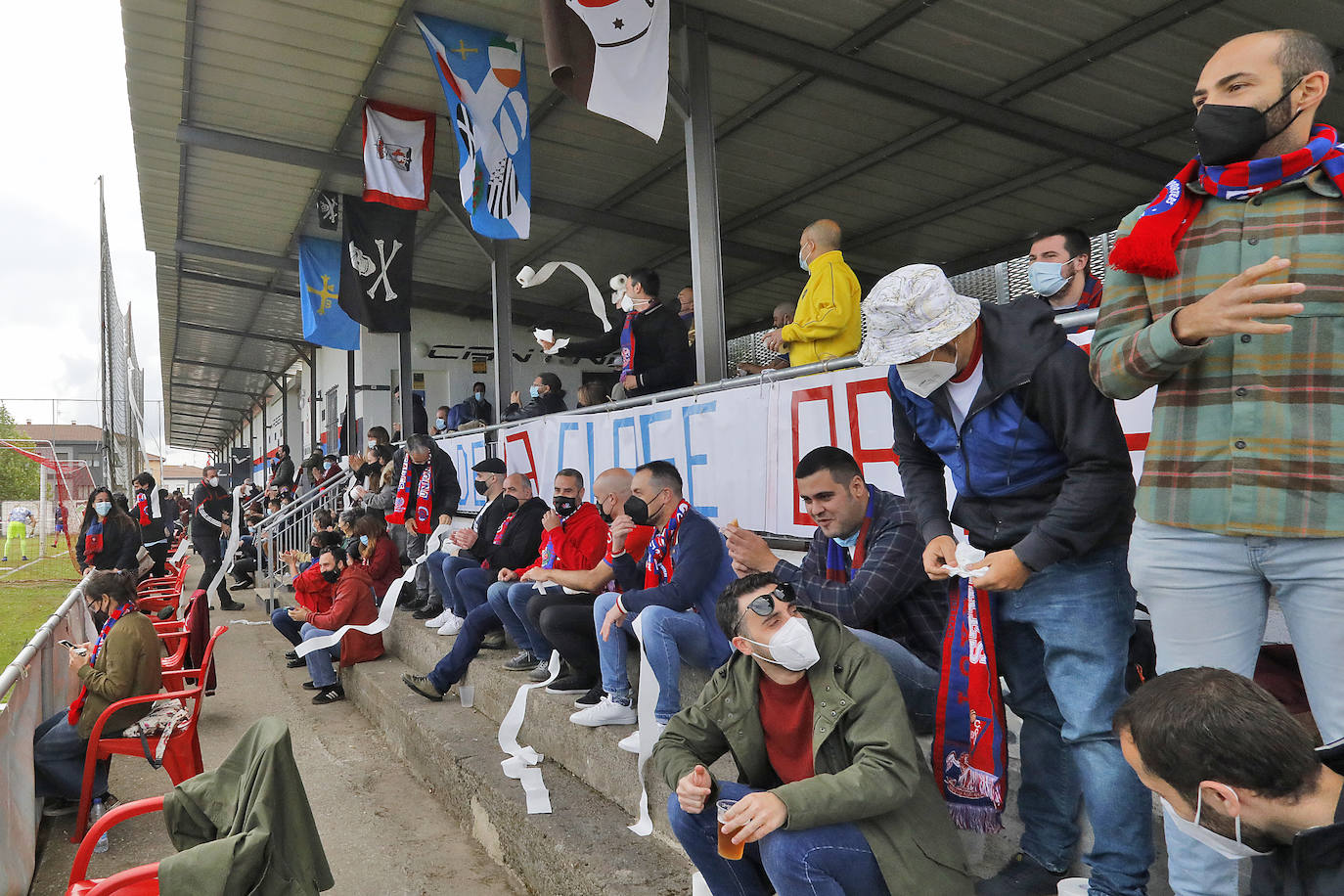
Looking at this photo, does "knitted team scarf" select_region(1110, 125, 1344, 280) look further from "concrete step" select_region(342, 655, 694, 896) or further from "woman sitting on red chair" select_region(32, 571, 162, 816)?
"woman sitting on red chair" select_region(32, 571, 162, 816)

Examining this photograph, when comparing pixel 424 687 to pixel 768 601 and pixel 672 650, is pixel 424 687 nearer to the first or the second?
pixel 672 650

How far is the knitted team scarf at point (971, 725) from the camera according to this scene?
2.27m

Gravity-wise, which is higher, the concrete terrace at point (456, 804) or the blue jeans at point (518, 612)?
the blue jeans at point (518, 612)

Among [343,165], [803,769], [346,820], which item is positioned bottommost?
[346,820]

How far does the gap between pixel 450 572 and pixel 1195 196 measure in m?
5.66

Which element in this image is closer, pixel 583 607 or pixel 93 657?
pixel 583 607

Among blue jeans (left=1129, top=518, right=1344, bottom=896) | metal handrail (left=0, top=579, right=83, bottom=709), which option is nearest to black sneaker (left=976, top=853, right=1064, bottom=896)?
blue jeans (left=1129, top=518, right=1344, bottom=896)

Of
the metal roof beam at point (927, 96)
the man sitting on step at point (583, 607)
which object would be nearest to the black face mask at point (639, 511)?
the man sitting on step at point (583, 607)

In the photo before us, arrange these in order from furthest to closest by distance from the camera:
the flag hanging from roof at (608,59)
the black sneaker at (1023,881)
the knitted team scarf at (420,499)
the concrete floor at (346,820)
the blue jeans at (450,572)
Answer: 1. the knitted team scarf at (420,499)
2. the blue jeans at (450,572)
3. the flag hanging from roof at (608,59)
4. the concrete floor at (346,820)
5. the black sneaker at (1023,881)

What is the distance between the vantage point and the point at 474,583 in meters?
6.18

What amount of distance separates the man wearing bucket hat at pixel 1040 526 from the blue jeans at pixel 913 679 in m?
0.32

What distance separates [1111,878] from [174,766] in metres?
4.60

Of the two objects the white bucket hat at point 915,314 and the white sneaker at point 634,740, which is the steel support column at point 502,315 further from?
the white bucket hat at point 915,314

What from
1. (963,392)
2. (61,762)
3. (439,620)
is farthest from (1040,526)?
(439,620)
